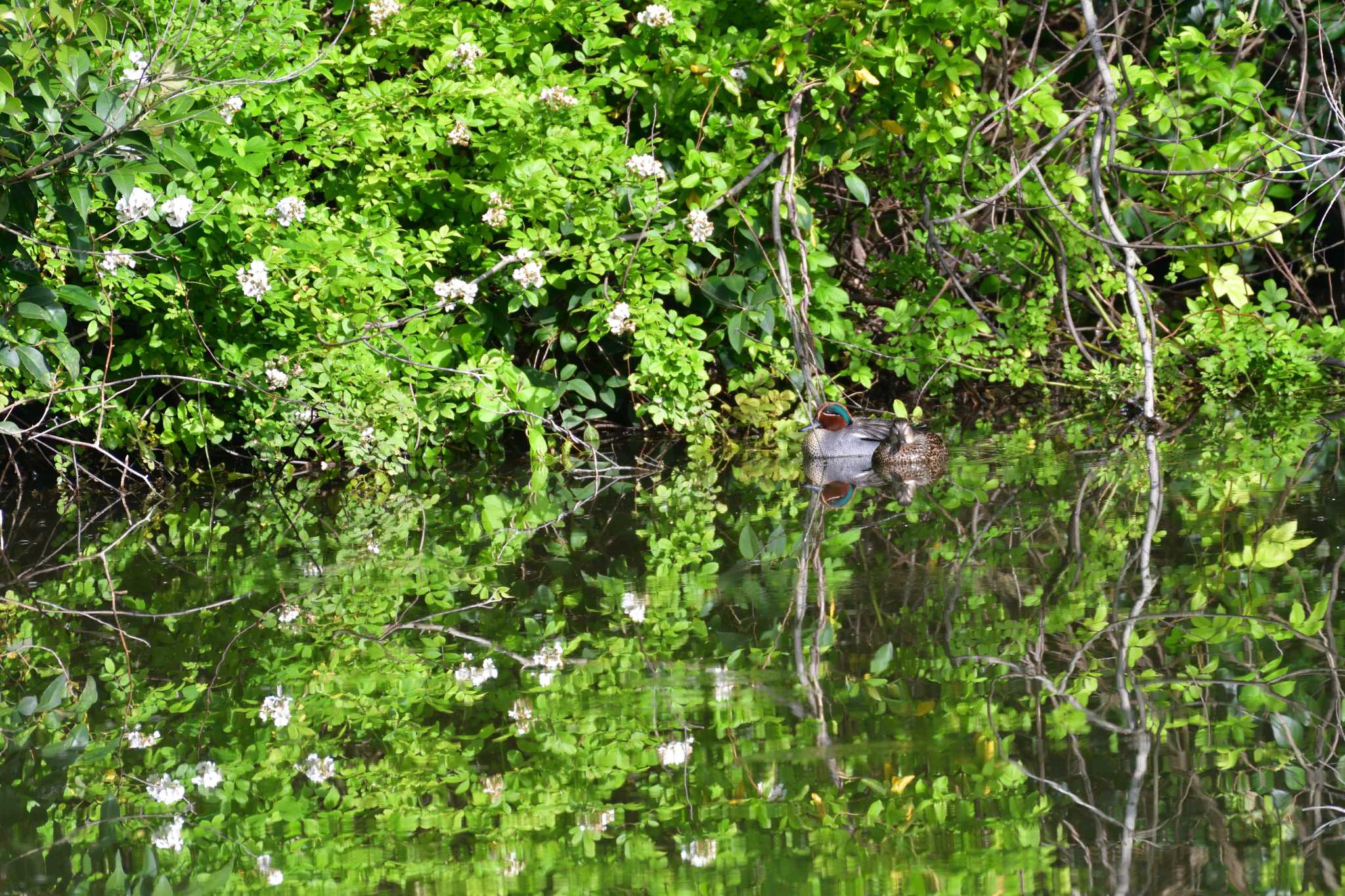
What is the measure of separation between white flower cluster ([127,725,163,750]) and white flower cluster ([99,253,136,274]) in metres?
3.34

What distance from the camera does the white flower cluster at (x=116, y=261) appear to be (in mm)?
6246

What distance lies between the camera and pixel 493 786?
115 inches

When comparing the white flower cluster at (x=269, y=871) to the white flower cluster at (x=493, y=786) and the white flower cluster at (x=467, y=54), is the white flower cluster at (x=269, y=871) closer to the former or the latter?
the white flower cluster at (x=493, y=786)

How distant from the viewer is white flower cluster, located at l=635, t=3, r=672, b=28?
731 centimetres

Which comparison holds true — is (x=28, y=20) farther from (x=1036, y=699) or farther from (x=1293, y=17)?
(x=1293, y=17)

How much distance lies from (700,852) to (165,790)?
3.77 feet

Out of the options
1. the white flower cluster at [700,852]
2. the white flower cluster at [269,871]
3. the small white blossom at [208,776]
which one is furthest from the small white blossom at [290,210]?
the white flower cluster at [700,852]

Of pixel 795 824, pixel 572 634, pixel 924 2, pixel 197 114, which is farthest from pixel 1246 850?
pixel 924 2

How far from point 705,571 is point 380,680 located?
1.39 meters

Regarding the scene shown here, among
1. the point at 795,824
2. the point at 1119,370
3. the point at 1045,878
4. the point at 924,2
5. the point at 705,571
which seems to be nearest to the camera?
the point at 1045,878

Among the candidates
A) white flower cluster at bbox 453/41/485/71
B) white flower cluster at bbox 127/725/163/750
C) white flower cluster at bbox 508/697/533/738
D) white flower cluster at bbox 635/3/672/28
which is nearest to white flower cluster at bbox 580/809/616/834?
white flower cluster at bbox 508/697/533/738

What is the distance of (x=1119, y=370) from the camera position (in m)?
8.24

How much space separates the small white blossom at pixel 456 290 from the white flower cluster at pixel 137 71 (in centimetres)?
181

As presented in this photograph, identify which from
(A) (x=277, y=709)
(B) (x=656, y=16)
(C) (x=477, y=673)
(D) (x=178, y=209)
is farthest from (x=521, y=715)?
(B) (x=656, y=16)
